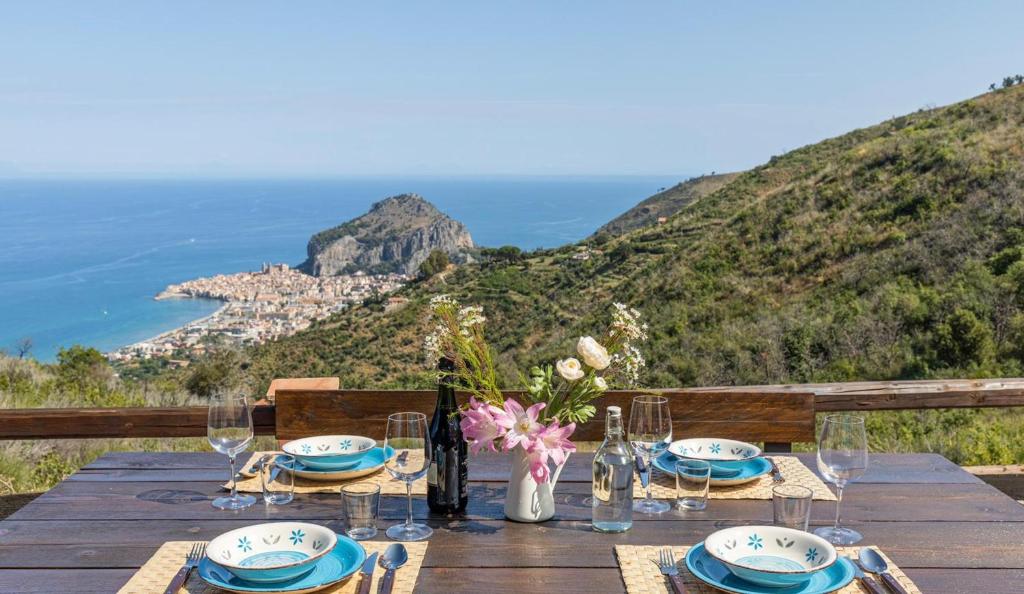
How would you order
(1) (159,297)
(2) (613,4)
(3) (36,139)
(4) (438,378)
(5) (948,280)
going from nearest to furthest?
(4) (438,378)
(5) (948,280)
(2) (613,4)
(1) (159,297)
(3) (36,139)

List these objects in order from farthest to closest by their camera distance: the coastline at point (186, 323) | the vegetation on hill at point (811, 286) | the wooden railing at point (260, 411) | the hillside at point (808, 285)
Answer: the coastline at point (186, 323) < the hillside at point (808, 285) < the vegetation on hill at point (811, 286) < the wooden railing at point (260, 411)

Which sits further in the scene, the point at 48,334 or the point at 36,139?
the point at 36,139

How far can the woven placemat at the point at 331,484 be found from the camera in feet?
7.25

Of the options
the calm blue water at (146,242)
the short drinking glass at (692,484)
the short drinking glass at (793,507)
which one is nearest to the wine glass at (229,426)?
the short drinking glass at (692,484)

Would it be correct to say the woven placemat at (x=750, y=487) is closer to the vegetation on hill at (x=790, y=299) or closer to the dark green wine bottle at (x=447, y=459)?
the dark green wine bottle at (x=447, y=459)

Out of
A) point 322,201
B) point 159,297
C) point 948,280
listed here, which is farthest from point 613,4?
point 322,201

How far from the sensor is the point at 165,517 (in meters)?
2.01

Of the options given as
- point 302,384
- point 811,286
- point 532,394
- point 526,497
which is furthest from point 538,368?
point 811,286

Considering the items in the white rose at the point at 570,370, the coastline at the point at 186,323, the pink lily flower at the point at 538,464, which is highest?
the white rose at the point at 570,370

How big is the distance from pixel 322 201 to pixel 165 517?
164991 mm

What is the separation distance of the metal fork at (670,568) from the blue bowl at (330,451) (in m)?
0.95

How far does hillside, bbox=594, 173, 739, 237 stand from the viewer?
40156mm

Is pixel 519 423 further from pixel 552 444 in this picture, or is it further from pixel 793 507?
pixel 793 507

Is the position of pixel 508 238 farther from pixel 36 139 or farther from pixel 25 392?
pixel 25 392
